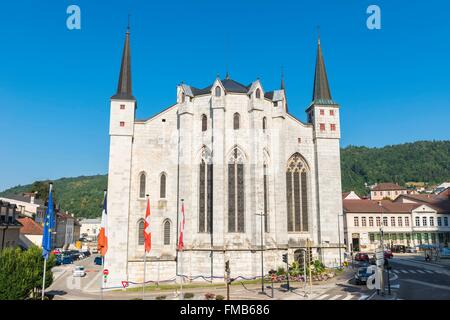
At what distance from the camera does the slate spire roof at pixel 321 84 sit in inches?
2038

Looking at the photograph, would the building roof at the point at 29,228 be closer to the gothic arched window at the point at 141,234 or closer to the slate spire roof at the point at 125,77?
the gothic arched window at the point at 141,234

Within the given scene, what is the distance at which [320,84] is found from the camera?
174 ft

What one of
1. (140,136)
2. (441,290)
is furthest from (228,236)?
(441,290)

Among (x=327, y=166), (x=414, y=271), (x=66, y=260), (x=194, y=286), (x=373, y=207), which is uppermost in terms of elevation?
(x=327, y=166)

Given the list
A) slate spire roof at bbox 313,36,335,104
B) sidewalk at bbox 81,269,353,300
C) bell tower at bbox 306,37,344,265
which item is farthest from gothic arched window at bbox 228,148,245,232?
slate spire roof at bbox 313,36,335,104

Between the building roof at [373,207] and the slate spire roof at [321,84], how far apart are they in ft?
131

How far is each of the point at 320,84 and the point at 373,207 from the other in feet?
147

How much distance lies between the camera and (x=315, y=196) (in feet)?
162

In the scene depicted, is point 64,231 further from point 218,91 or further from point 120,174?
point 218,91

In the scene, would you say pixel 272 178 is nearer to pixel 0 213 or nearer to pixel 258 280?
pixel 258 280

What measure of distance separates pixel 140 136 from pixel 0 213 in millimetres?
18954

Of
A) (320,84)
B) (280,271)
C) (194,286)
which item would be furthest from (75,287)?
(320,84)

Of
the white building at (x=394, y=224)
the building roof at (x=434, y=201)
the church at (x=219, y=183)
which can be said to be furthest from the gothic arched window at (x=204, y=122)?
the building roof at (x=434, y=201)
